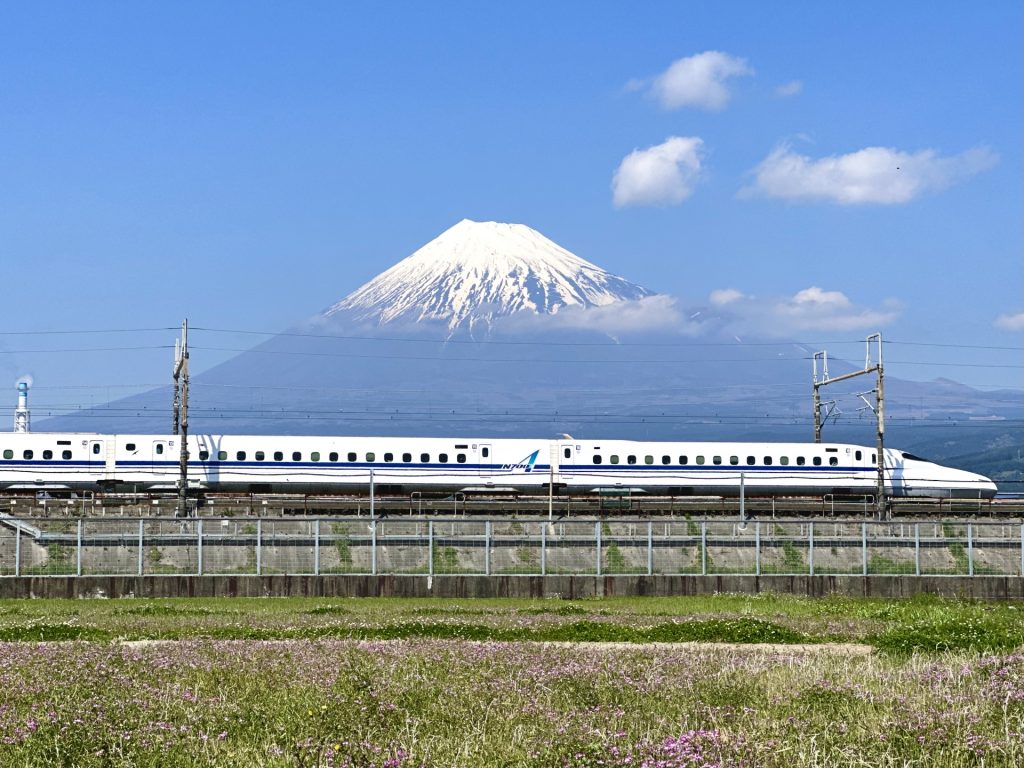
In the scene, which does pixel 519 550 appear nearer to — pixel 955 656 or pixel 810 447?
pixel 955 656

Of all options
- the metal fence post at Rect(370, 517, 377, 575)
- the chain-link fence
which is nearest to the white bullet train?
the chain-link fence

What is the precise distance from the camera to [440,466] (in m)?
80.4

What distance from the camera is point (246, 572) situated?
4303cm

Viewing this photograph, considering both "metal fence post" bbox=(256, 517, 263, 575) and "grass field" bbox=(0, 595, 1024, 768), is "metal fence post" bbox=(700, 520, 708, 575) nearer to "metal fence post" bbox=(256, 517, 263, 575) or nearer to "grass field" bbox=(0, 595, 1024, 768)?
"metal fence post" bbox=(256, 517, 263, 575)

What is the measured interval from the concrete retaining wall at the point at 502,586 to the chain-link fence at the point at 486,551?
0.50 meters

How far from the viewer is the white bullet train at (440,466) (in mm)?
77312

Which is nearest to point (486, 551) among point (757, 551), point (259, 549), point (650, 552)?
point (650, 552)

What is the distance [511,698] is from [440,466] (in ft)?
215

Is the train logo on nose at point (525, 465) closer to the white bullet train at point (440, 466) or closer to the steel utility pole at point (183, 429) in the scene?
the white bullet train at point (440, 466)

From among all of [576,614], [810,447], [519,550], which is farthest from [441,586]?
[810,447]

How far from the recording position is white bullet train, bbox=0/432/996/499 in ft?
254

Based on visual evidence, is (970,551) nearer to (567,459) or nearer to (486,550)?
(486,550)

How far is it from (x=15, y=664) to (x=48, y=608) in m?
20.3

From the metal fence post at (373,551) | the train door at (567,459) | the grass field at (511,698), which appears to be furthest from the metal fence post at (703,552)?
the train door at (567,459)
